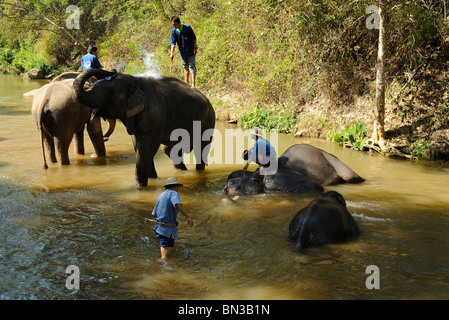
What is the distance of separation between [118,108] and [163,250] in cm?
318

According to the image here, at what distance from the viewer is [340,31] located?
13031 mm

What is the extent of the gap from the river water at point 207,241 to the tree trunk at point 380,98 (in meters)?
1.68

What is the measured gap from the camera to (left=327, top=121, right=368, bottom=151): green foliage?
Answer: 12.0 meters

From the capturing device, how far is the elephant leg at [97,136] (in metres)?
10.7

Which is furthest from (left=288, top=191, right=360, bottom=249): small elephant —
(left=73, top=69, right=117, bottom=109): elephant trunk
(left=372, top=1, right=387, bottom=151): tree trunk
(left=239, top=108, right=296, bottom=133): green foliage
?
(left=239, top=108, right=296, bottom=133): green foliage

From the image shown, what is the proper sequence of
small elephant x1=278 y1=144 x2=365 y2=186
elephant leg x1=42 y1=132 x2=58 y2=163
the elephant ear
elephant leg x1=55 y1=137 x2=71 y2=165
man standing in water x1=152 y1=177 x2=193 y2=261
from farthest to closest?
elephant leg x1=42 y1=132 x2=58 y2=163
elephant leg x1=55 y1=137 x2=71 y2=165
small elephant x1=278 y1=144 x2=365 y2=186
the elephant ear
man standing in water x1=152 y1=177 x2=193 y2=261

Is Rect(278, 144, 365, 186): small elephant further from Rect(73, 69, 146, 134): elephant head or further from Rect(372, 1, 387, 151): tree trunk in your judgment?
Rect(73, 69, 146, 134): elephant head

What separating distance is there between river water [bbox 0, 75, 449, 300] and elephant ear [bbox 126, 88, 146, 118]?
4.63ft

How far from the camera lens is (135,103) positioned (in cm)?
798

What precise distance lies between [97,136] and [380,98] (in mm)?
6684

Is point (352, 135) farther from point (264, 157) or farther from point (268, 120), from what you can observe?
point (264, 157)
